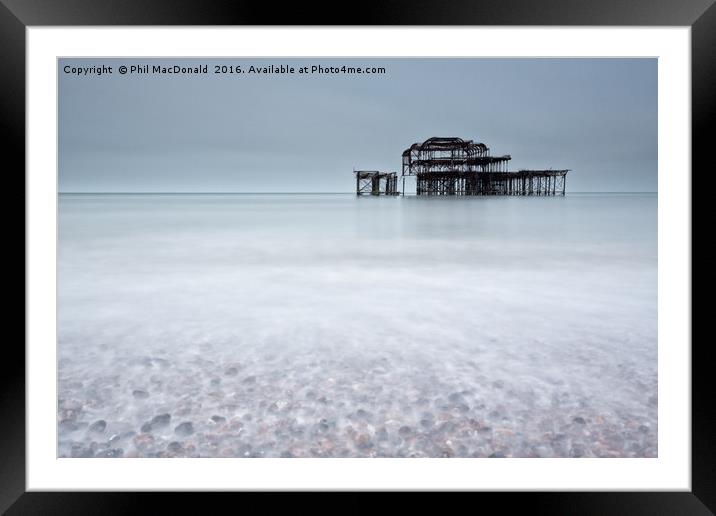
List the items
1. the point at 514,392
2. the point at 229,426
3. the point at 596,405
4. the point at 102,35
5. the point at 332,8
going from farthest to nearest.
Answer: the point at 514,392, the point at 596,405, the point at 229,426, the point at 102,35, the point at 332,8

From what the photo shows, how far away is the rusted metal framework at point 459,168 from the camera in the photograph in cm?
2822

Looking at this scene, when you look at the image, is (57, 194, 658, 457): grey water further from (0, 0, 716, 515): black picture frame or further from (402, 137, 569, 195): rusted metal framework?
(402, 137, 569, 195): rusted metal framework

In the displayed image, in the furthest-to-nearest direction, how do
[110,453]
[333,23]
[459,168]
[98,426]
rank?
[459,168] < [98,426] < [110,453] < [333,23]

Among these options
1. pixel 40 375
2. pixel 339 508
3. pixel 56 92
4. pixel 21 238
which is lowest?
pixel 339 508

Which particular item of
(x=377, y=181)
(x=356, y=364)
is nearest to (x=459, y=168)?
(x=377, y=181)

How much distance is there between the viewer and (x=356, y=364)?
1899 mm

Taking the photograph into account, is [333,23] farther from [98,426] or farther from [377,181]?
[377,181]

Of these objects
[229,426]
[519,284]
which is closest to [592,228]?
[519,284]

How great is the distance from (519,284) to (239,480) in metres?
3.08

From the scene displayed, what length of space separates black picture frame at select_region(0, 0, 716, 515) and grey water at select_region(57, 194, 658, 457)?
1.00 ft

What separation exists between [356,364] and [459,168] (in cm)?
2772

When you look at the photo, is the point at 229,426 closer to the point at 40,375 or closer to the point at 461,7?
the point at 40,375

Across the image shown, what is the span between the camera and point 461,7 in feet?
3.27

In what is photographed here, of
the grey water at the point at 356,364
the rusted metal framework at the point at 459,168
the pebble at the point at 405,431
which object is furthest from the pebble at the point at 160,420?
the rusted metal framework at the point at 459,168
